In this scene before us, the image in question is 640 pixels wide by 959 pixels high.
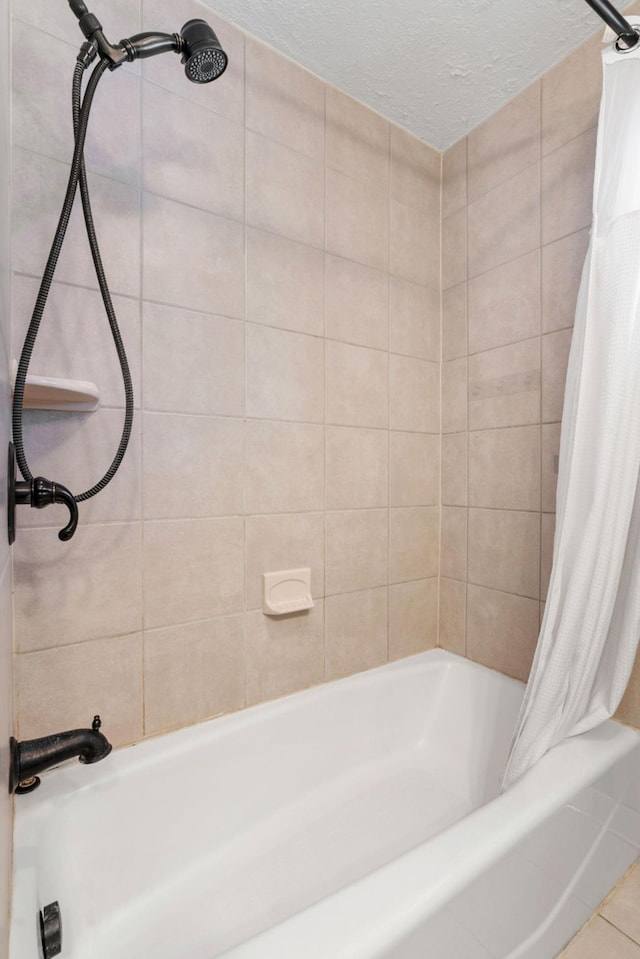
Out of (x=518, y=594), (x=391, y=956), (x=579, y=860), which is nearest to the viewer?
(x=391, y=956)

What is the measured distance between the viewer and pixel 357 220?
57.9 inches

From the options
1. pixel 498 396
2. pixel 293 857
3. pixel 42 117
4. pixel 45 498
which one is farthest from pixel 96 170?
pixel 293 857

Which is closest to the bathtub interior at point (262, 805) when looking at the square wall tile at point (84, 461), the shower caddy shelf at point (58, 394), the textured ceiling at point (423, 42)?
the square wall tile at point (84, 461)

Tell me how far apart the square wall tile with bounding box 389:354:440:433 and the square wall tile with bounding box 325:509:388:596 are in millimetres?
332

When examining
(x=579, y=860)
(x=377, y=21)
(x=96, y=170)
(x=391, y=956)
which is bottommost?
(x=579, y=860)

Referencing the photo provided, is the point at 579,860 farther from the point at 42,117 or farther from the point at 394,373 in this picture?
the point at 42,117

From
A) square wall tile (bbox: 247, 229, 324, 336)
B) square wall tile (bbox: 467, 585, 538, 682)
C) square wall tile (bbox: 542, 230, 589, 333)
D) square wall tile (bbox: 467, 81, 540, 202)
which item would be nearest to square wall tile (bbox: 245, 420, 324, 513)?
square wall tile (bbox: 247, 229, 324, 336)

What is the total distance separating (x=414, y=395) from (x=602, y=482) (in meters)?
0.76

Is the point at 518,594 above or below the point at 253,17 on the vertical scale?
below

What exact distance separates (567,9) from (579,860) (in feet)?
6.51

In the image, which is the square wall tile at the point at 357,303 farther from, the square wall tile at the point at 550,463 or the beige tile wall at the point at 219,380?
the square wall tile at the point at 550,463

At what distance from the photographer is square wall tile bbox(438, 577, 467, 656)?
63.8 inches

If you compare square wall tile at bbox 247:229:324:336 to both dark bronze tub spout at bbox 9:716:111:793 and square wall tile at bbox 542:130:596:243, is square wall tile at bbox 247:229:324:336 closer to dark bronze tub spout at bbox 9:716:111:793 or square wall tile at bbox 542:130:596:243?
square wall tile at bbox 542:130:596:243

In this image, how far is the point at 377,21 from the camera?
3.90 feet
